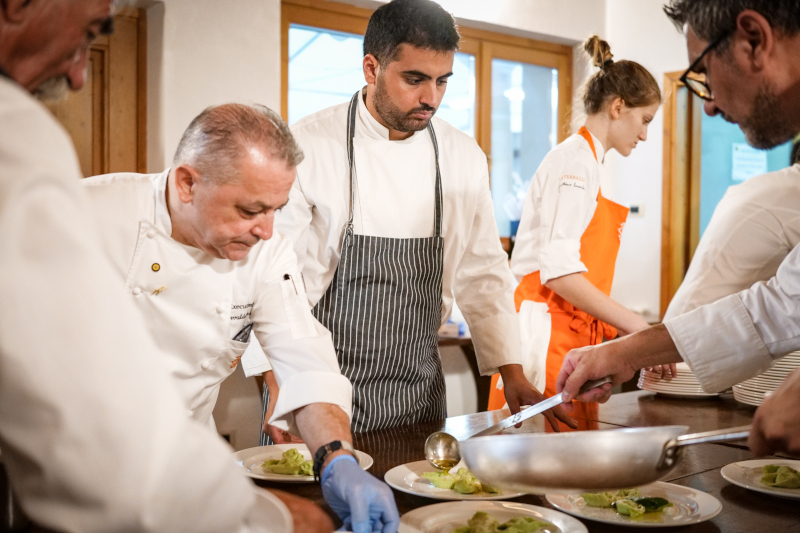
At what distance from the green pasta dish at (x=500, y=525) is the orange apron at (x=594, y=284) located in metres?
1.38

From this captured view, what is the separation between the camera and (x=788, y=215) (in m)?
2.10

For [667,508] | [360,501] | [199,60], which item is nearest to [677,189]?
[199,60]

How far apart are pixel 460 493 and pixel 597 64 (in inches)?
77.8

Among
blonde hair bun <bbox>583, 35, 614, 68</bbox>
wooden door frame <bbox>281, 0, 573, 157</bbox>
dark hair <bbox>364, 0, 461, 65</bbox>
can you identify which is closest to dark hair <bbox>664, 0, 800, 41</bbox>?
dark hair <bbox>364, 0, 461, 65</bbox>

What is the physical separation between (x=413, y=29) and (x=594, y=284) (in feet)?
4.13

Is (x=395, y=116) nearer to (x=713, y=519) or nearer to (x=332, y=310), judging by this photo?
(x=332, y=310)

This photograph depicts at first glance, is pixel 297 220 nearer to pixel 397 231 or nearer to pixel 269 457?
pixel 397 231

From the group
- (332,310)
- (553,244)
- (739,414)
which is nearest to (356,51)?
(553,244)

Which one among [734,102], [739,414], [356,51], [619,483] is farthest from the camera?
[356,51]

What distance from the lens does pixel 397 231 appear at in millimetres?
2098

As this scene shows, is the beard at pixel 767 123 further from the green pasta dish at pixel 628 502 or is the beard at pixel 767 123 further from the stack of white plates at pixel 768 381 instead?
the stack of white plates at pixel 768 381

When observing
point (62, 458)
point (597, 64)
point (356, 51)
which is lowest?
point (62, 458)

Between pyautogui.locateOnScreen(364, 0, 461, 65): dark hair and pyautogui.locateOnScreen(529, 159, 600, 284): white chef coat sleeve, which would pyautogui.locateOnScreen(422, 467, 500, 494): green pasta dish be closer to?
pyautogui.locateOnScreen(364, 0, 461, 65): dark hair

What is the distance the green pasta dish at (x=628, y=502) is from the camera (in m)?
1.16
